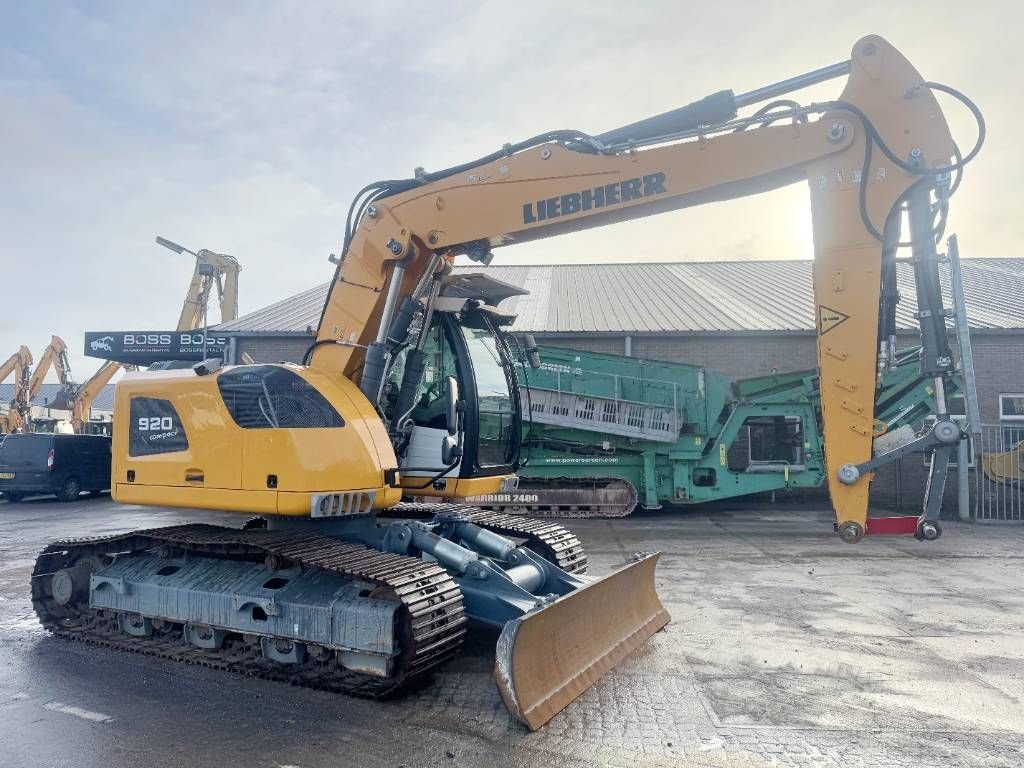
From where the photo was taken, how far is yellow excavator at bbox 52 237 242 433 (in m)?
24.6

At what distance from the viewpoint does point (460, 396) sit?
18.2 feet

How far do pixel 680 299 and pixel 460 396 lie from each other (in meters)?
16.1

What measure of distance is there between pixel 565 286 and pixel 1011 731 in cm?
1968

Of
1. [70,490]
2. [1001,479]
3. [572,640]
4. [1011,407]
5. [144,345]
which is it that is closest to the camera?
[572,640]

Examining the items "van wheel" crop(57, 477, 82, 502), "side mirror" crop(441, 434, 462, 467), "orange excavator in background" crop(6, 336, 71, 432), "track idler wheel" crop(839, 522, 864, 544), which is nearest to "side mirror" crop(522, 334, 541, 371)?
"side mirror" crop(441, 434, 462, 467)

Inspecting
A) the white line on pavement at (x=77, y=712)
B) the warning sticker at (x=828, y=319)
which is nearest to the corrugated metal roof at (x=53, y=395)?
the white line on pavement at (x=77, y=712)

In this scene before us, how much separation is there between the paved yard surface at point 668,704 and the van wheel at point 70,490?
1246 cm

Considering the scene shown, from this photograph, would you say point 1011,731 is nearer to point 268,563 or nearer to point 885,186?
point 885,186

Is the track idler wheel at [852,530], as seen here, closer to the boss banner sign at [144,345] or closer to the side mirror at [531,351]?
the side mirror at [531,351]

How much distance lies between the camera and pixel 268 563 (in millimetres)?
5180

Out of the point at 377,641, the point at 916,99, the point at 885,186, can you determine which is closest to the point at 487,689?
the point at 377,641

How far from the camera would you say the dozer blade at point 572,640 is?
161 inches

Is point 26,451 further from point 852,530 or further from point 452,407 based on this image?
point 852,530

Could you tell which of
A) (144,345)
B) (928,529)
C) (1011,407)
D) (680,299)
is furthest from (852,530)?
(144,345)
